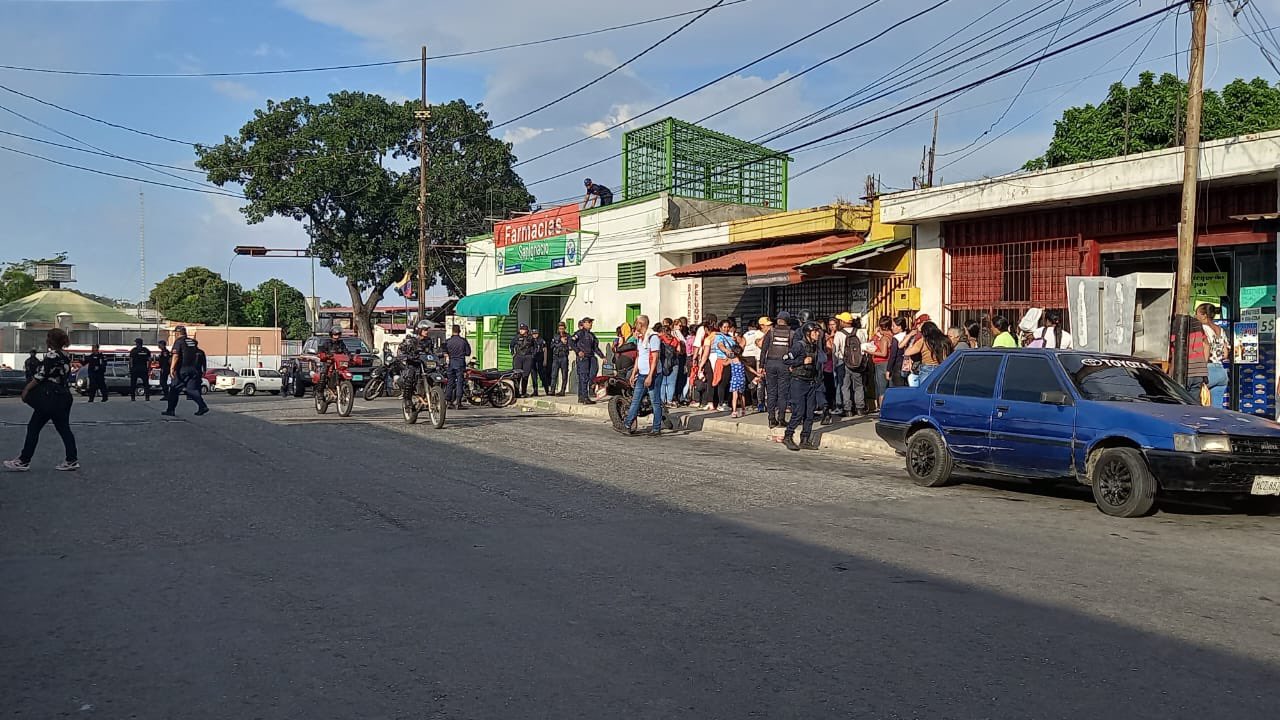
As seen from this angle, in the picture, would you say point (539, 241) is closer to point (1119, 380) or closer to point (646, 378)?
point (646, 378)

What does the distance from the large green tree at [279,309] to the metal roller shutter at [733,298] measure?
220ft

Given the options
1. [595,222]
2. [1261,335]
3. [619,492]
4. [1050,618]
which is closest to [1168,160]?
[1261,335]

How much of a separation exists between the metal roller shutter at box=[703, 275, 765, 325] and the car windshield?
42.0 ft

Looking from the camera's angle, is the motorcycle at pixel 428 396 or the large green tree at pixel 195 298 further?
the large green tree at pixel 195 298

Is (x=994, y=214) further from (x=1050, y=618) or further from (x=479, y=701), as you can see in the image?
(x=479, y=701)

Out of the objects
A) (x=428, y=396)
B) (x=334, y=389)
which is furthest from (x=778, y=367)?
(x=334, y=389)

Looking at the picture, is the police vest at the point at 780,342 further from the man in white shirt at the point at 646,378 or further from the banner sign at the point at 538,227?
the banner sign at the point at 538,227

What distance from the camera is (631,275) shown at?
993 inches

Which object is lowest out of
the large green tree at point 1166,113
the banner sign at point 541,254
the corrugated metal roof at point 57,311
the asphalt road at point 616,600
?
the asphalt road at point 616,600

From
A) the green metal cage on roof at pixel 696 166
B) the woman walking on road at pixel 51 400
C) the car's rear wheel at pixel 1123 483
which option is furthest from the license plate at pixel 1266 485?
the green metal cage on roof at pixel 696 166

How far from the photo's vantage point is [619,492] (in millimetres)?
9328

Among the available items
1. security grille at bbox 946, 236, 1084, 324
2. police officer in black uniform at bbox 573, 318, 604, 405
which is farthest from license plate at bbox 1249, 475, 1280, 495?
police officer in black uniform at bbox 573, 318, 604, 405

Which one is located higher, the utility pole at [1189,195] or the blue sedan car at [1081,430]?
the utility pole at [1189,195]

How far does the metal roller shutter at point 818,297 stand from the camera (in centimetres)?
1988
